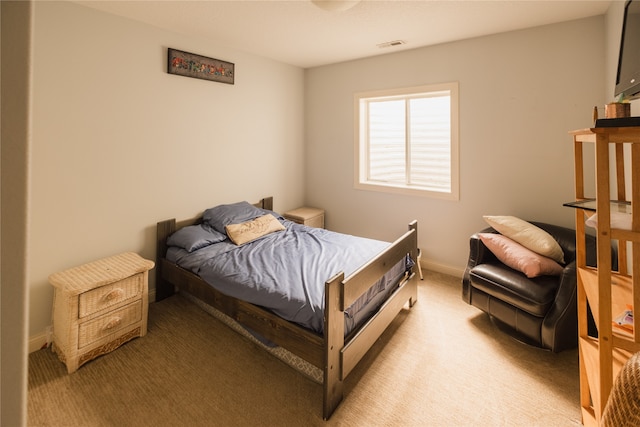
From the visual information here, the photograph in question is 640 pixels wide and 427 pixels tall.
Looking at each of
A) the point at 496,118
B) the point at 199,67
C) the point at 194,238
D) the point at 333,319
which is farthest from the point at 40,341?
the point at 496,118

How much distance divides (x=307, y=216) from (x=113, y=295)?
2360 mm

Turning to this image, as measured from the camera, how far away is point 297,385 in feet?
6.51

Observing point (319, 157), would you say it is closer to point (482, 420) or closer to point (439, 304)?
point (439, 304)

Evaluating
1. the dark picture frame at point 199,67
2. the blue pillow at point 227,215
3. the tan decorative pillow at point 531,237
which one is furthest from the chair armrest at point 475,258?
the dark picture frame at point 199,67

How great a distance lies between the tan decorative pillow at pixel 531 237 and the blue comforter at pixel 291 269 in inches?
35.2

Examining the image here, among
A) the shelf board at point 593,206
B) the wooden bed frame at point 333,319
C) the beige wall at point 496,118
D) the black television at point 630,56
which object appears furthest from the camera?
the beige wall at point 496,118

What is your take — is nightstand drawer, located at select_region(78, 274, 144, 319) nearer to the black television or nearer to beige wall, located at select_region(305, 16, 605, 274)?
beige wall, located at select_region(305, 16, 605, 274)

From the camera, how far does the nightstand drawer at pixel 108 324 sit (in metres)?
2.12

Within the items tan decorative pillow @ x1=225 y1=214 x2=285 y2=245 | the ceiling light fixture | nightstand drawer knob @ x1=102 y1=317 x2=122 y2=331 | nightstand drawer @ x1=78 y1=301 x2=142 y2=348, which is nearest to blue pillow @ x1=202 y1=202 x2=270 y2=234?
tan decorative pillow @ x1=225 y1=214 x2=285 y2=245

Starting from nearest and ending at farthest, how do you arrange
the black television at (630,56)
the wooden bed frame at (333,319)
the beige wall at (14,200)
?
1. the beige wall at (14,200)
2. the black television at (630,56)
3. the wooden bed frame at (333,319)

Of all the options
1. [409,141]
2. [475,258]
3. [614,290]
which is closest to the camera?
[614,290]

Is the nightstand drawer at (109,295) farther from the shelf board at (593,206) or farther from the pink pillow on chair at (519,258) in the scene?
the pink pillow on chair at (519,258)

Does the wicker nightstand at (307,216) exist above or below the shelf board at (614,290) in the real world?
above

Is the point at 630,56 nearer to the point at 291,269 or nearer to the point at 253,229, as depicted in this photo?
the point at 291,269
